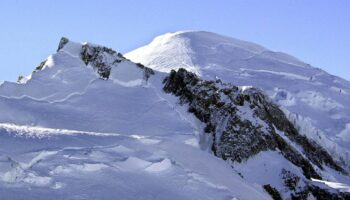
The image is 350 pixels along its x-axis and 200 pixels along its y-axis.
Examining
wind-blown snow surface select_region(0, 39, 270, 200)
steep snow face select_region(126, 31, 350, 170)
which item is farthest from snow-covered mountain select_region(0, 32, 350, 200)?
steep snow face select_region(126, 31, 350, 170)

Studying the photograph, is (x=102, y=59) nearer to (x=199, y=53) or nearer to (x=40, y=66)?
(x=40, y=66)

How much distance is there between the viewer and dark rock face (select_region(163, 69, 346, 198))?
102 feet

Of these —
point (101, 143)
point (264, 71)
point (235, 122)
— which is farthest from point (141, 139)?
point (264, 71)

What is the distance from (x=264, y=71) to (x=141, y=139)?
67772 mm

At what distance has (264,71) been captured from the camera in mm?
88625

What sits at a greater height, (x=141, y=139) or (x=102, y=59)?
(x=102, y=59)

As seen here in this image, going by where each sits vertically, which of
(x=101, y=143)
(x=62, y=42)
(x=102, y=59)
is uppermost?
(x=62, y=42)

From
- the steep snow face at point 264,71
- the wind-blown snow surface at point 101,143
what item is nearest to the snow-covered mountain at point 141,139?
the wind-blown snow surface at point 101,143

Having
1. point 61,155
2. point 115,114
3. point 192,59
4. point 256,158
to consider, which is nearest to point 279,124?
point 256,158

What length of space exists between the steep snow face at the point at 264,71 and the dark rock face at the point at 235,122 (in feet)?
90.0

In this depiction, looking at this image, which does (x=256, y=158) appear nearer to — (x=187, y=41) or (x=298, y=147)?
(x=298, y=147)

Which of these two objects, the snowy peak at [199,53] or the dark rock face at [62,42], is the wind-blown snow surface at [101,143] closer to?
the dark rock face at [62,42]

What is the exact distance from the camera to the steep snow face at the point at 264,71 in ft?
239

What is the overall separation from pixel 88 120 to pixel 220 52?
2632 inches
